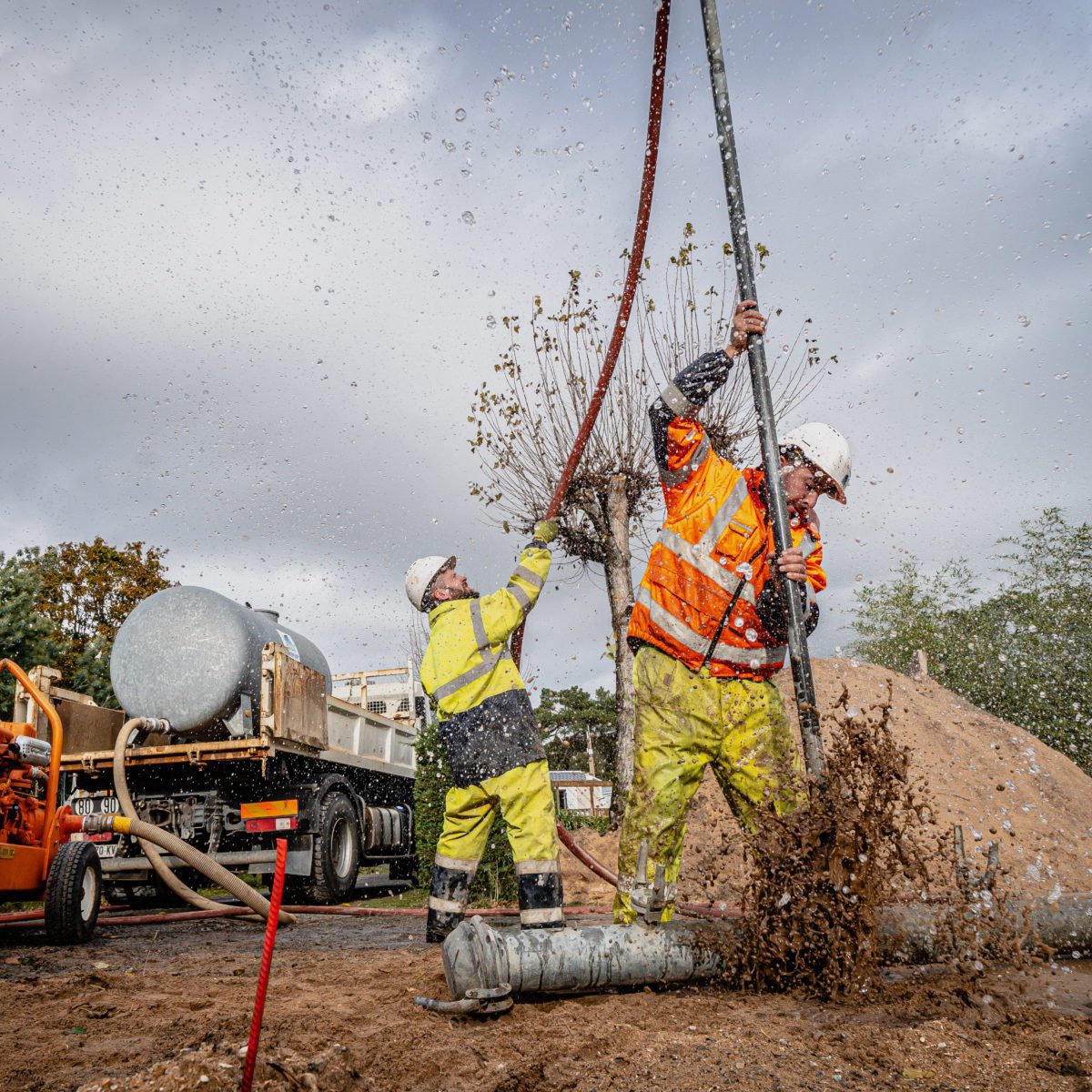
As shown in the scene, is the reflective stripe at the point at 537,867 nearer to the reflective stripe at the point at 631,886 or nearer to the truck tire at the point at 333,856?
the reflective stripe at the point at 631,886

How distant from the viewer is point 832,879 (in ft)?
9.61

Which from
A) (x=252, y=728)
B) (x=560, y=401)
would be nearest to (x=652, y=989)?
(x=252, y=728)

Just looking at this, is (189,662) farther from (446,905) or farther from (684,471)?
(684,471)

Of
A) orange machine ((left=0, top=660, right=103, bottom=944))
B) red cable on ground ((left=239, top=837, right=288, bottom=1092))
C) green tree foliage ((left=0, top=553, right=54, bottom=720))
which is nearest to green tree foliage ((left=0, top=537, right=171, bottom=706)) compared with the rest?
green tree foliage ((left=0, top=553, right=54, bottom=720))

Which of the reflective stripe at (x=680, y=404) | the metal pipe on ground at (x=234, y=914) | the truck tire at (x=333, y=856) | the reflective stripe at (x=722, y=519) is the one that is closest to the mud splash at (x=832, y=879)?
the reflective stripe at (x=722, y=519)

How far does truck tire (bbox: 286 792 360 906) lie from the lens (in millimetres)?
8055

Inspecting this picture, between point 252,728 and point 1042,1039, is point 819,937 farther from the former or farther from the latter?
point 252,728

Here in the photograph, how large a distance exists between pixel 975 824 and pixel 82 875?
801 centimetres

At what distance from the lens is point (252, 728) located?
8109mm

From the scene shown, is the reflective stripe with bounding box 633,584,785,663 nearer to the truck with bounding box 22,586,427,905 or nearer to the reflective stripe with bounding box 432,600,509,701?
the reflective stripe with bounding box 432,600,509,701

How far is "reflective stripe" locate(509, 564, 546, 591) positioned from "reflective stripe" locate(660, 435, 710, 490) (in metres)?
0.95

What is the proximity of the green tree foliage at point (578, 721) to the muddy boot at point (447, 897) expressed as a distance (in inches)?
1243

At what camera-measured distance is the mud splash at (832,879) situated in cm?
292

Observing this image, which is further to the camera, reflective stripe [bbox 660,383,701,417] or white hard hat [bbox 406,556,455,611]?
white hard hat [bbox 406,556,455,611]
